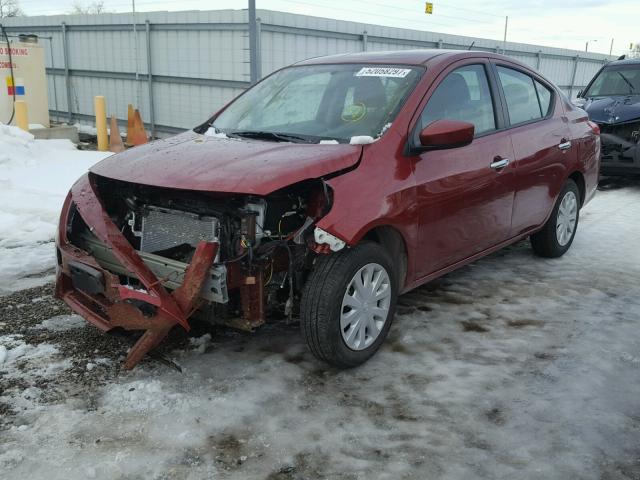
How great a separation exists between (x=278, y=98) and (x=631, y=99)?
271 inches

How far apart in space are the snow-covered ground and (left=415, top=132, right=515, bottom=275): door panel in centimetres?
50

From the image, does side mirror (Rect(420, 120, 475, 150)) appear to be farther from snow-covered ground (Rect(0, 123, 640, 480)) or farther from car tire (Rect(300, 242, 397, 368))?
snow-covered ground (Rect(0, 123, 640, 480))

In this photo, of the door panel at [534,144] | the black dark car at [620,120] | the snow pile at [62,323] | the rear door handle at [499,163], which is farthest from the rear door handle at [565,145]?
the black dark car at [620,120]

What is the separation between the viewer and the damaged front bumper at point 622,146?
28.6 ft

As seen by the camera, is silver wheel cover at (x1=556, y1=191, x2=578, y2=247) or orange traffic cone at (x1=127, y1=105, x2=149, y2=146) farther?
orange traffic cone at (x1=127, y1=105, x2=149, y2=146)

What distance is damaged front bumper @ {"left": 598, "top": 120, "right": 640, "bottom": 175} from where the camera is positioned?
8719mm

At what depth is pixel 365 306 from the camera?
3389 millimetres

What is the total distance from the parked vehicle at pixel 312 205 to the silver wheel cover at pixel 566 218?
3.52 ft

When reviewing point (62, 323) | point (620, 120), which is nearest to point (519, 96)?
point (62, 323)

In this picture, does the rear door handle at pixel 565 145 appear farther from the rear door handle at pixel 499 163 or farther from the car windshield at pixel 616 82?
the car windshield at pixel 616 82

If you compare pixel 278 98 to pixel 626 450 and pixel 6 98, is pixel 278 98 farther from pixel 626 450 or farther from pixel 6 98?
pixel 6 98

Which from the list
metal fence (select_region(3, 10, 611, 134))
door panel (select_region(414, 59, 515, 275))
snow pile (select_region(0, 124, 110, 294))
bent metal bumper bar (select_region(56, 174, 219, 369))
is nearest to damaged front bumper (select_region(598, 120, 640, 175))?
door panel (select_region(414, 59, 515, 275))

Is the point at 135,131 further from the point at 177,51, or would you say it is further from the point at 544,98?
the point at 544,98

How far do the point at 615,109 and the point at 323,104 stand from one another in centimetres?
647
